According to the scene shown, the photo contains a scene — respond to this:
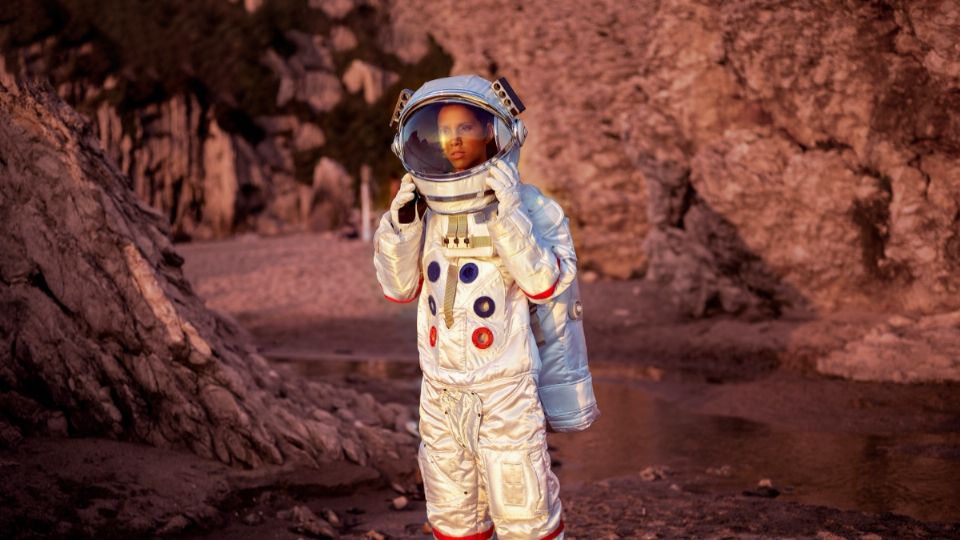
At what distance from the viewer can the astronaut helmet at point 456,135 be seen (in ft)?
11.6

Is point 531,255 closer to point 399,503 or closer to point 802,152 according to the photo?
point 399,503

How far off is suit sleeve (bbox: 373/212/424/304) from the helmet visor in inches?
9.6

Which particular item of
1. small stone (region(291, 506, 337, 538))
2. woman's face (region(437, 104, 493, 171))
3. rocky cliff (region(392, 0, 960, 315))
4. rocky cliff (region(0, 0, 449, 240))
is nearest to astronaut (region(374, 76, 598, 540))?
woman's face (region(437, 104, 493, 171))

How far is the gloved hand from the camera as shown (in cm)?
342

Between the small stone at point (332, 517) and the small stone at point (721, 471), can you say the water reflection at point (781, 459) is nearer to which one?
the small stone at point (721, 471)

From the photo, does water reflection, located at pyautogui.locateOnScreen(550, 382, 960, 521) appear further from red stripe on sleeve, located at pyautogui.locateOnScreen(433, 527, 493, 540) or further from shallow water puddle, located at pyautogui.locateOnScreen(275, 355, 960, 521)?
red stripe on sleeve, located at pyautogui.locateOnScreen(433, 527, 493, 540)

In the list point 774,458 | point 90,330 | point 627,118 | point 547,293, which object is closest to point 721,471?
point 774,458

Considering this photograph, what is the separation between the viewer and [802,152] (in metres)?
9.65

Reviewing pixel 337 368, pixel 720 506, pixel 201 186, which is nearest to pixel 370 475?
pixel 720 506

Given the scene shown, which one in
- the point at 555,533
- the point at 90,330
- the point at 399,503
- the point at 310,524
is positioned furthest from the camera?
the point at 399,503

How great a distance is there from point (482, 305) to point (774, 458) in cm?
364

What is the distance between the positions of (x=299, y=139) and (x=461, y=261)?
2188 cm

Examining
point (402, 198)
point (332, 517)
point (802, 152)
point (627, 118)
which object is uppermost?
point (627, 118)

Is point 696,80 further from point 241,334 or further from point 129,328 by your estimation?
point 129,328
